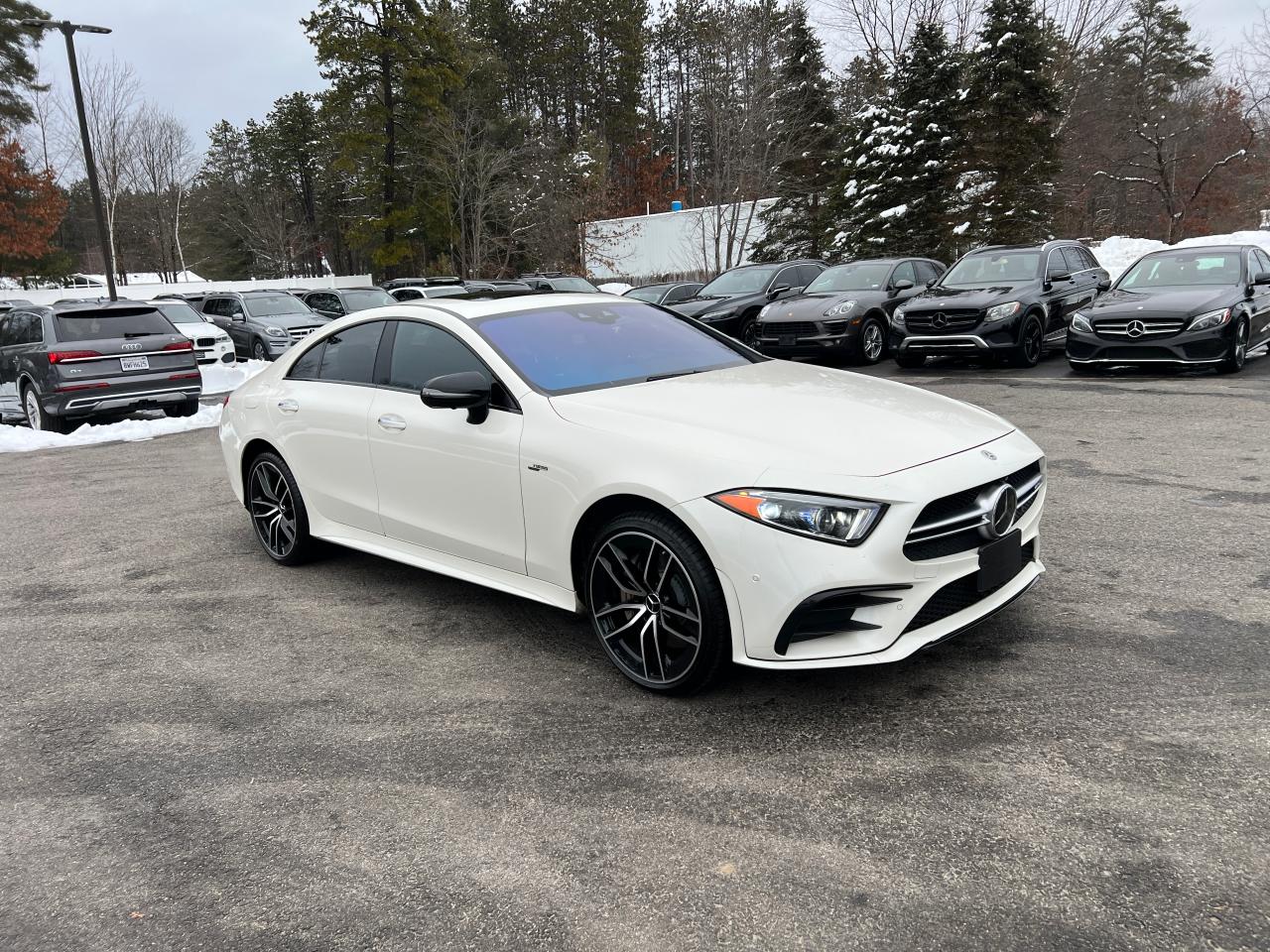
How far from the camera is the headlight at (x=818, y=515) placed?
3.15 meters

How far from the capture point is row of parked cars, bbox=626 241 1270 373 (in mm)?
10891

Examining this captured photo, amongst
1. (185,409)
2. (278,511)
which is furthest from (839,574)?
(185,409)

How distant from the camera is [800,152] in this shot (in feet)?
116

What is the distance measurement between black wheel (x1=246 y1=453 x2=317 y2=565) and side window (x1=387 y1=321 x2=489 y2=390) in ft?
3.90

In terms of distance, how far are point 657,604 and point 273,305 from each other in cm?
1945

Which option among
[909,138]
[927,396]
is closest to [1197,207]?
[909,138]

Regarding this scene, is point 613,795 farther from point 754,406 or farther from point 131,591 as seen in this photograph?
point 131,591

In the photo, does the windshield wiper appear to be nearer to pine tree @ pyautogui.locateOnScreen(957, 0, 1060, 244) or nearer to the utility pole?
the utility pole

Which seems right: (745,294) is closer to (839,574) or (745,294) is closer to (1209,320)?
(1209,320)

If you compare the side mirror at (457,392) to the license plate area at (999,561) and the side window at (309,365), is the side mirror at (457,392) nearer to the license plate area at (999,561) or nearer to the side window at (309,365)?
the side window at (309,365)

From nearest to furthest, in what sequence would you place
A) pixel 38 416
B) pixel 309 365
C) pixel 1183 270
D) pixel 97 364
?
pixel 309 365 → pixel 97 364 → pixel 1183 270 → pixel 38 416

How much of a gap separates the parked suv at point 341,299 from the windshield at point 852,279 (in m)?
10.1

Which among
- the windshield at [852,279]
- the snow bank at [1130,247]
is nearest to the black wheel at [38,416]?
the windshield at [852,279]

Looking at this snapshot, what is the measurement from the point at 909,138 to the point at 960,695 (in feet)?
92.6
